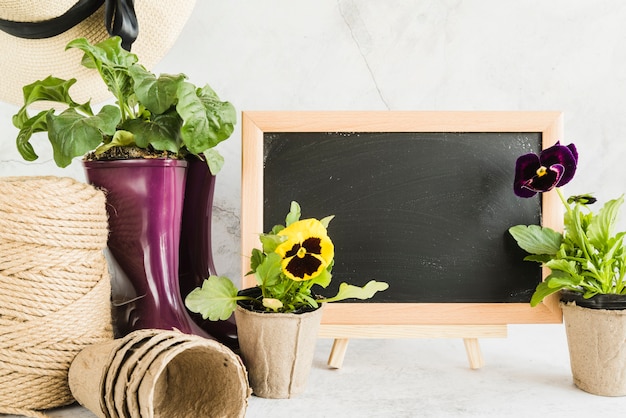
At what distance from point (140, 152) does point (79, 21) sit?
30 cm

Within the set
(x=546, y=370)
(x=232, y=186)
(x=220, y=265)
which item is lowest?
(x=546, y=370)

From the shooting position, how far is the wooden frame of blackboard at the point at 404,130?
3.42 ft

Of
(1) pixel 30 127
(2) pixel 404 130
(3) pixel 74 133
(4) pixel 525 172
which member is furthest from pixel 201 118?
(4) pixel 525 172

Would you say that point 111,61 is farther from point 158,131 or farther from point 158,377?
point 158,377

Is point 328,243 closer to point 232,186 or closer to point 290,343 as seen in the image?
point 290,343

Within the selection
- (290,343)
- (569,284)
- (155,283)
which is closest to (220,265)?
(155,283)

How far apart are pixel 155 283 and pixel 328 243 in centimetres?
31

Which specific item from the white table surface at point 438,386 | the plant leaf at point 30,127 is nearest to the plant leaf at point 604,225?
the white table surface at point 438,386

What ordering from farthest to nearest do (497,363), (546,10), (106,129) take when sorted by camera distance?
(546,10)
(497,363)
(106,129)

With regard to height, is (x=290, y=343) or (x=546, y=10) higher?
(x=546, y=10)

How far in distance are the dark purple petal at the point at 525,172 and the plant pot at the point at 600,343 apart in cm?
20

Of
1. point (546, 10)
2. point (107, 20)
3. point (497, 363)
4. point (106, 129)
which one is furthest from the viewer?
point (546, 10)

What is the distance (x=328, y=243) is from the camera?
860 mm

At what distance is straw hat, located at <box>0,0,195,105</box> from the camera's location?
104 cm
